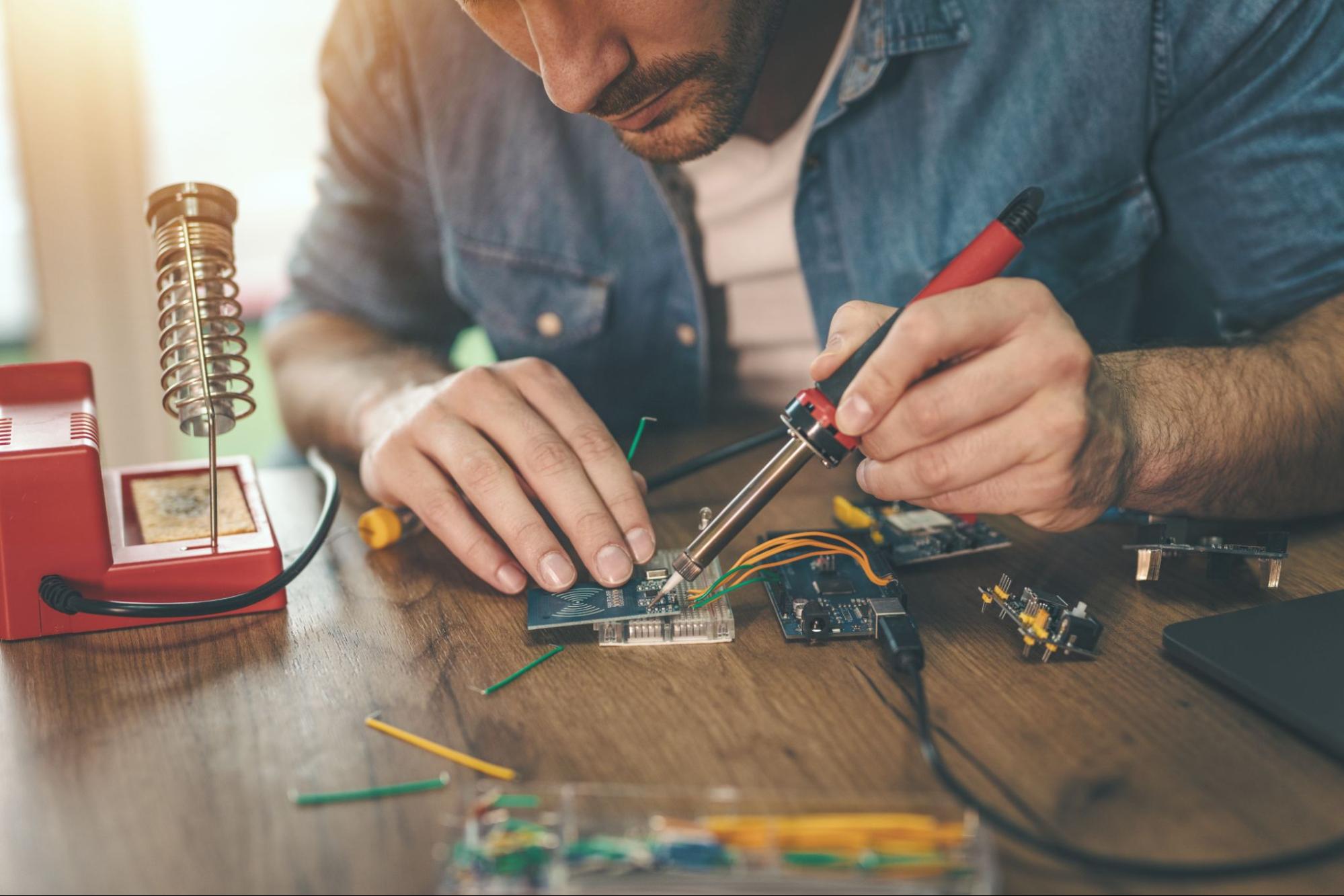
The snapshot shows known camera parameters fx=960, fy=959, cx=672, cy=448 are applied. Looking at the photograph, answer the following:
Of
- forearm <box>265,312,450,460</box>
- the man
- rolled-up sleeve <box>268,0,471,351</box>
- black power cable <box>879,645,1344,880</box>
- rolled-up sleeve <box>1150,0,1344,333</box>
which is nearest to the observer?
black power cable <box>879,645,1344,880</box>

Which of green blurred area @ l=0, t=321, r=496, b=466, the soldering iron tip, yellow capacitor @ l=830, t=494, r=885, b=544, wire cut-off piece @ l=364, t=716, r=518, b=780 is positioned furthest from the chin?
green blurred area @ l=0, t=321, r=496, b=466

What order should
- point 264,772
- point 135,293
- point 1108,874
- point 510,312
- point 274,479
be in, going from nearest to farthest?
point 1108,874
point 264,772
point 274,479
point 510,312
point 135,293

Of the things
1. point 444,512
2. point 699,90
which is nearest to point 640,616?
point 444,512

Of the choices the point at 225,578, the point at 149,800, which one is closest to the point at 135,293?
the point at 225,578

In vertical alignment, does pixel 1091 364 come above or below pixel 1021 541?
above

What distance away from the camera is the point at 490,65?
4.57 ft

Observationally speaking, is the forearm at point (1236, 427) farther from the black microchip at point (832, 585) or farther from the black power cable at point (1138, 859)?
the black power cable at point (1138, 859)

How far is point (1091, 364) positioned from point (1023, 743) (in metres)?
0.30

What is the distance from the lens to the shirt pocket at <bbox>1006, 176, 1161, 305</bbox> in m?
1.20

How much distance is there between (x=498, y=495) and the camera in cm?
88

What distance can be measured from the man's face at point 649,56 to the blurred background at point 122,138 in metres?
1.46

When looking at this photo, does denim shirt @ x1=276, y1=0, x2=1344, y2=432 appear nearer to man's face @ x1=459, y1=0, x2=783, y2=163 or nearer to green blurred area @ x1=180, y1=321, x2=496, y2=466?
man's face @ x1=459, y1=0, x2=783, y2=163

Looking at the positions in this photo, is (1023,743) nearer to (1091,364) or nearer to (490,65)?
(1091,364)

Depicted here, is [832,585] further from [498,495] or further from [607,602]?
[498,495]
